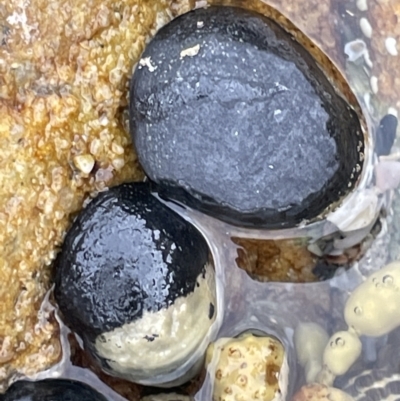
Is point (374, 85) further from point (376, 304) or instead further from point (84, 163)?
point (84, 163)

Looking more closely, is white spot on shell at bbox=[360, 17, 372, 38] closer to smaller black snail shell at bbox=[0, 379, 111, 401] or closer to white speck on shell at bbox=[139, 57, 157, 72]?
white speck on shell at bbox=[139, 57, 157, 72]

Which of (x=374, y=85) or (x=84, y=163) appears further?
(x=374, y=85)

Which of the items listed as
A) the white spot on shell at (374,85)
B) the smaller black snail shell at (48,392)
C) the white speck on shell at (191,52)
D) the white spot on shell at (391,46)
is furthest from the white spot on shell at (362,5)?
the smaller black snail shell at (48,392)

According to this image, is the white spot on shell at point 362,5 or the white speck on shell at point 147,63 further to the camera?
the white spot on shell at point 362,5

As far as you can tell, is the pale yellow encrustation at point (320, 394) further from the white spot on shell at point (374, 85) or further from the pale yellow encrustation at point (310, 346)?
the white spot on shell at point (374, 85)

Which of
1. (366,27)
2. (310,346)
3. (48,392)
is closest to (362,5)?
(366,27)

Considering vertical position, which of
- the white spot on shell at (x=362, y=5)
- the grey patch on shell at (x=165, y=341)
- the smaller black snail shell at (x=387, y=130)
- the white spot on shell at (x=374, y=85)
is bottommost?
the grey patch on shell at (x=165, y=341)
